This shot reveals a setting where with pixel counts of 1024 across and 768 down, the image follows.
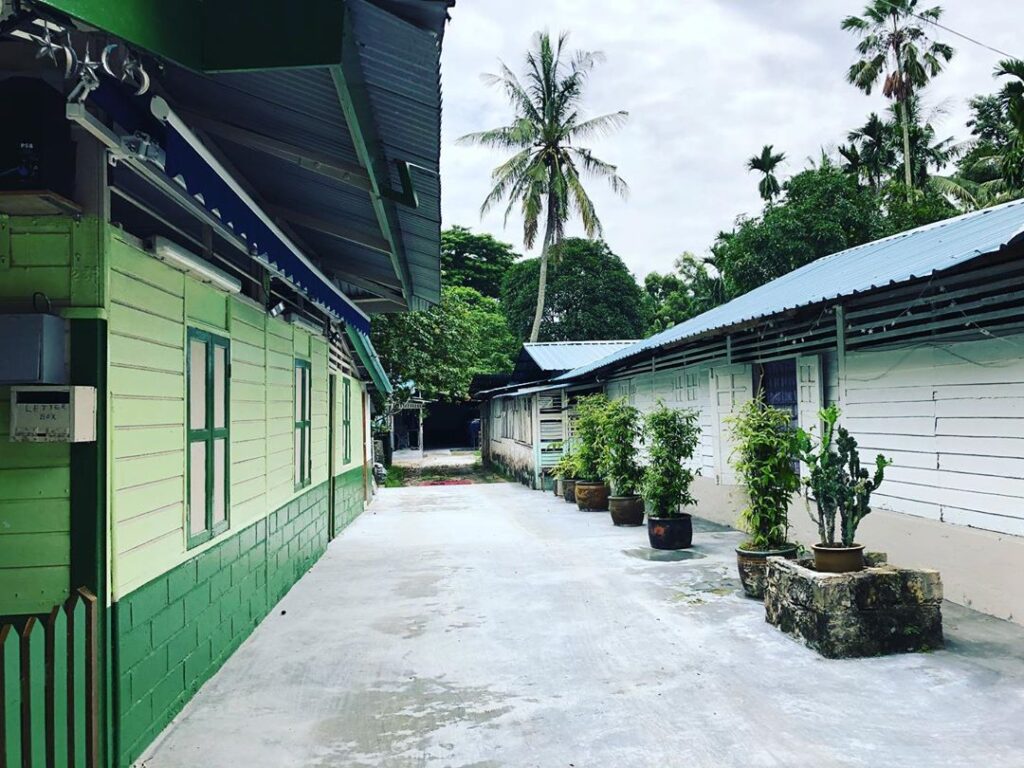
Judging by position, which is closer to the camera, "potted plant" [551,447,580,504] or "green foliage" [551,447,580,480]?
"green foliage" [551,447,580,480]

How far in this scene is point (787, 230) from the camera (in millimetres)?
18859

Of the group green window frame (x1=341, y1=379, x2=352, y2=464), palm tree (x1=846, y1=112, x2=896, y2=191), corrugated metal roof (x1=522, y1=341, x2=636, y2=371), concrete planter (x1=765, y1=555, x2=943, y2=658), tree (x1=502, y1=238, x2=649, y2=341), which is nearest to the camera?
concrete planter (x1=765, y1=555, x2=943, y2=658)

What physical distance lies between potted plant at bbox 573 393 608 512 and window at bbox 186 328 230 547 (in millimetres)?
8022

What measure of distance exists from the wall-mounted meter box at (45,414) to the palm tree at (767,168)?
94.4 feet

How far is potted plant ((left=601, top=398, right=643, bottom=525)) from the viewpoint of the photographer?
1070 cm

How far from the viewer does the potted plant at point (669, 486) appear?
8.52 m

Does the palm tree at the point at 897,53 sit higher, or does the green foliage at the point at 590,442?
the palm tree at the point at 897,53

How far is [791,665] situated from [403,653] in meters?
2.48

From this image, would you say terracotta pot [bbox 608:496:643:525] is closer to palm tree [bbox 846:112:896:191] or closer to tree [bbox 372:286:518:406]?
tree [bbox 372:286:518:406]

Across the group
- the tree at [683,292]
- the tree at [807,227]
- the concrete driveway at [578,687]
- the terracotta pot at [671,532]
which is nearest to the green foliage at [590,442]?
the terracotta pot at [671,532]

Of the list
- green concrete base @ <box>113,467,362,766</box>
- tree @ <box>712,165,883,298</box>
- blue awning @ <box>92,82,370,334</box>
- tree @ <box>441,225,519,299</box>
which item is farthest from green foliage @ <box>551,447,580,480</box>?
tree @ <box>441,225,519,299</box>

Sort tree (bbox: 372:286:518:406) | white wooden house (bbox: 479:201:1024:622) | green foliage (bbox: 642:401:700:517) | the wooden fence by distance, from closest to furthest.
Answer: the wooden fence, white wooden house (bbox: 479:201:1024:622), green foliage (bbox: 642:401:700:517), tree (bbox: 372:286:518:406)

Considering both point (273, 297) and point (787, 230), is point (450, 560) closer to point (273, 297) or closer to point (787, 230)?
point (273, 297)

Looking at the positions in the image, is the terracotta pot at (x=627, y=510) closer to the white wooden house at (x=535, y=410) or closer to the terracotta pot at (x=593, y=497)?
the terracotta pot at (x=593, y=497)
